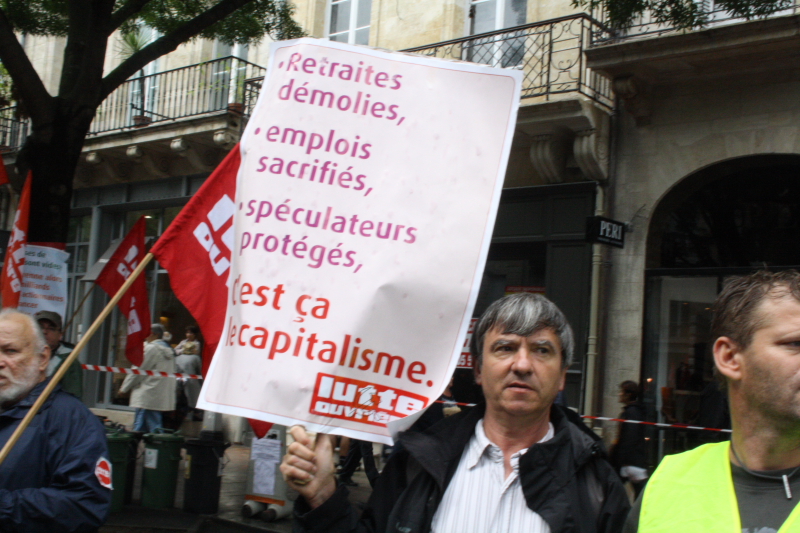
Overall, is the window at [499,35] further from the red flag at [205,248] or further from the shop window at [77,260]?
the shop window at [77,260]

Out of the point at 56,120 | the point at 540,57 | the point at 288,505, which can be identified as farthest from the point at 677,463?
the point at 540,57

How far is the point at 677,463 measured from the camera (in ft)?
6.07

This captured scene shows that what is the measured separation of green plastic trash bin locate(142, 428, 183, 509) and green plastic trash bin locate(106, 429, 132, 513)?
0.84ft

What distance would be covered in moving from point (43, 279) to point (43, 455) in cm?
486

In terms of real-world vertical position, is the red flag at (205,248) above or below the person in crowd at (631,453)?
above

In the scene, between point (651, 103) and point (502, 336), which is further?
point (651, 103)

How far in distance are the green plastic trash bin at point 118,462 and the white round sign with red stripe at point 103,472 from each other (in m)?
4.92

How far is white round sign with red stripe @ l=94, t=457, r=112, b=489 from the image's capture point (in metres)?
2.87

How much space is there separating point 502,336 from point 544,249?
30.3 feet

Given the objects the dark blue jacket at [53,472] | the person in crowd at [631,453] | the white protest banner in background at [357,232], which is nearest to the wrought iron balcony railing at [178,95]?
the person in crowd at [631,453]

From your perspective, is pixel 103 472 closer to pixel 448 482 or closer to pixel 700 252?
pixel 448 482

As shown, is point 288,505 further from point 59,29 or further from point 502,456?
point 59,29

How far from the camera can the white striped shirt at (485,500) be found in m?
2.12

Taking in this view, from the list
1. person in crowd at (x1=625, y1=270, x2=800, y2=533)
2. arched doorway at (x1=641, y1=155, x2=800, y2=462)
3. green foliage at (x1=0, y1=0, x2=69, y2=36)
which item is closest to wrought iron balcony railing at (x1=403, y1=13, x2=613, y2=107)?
arched doorway at (x1=641, y1=155, x2=800, y2=462)
